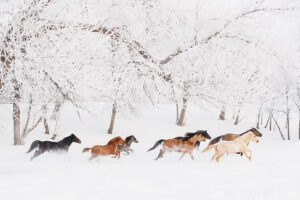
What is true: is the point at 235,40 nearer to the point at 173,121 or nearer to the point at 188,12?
the point at 188,12

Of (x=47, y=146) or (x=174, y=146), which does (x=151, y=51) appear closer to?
(x=174, y=146)

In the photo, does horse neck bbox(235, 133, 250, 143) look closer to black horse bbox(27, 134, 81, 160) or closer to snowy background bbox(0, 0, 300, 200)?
snowy background bbox(0, 0, 300, 200)

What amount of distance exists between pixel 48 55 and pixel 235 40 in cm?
455

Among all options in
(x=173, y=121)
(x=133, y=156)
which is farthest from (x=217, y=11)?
(x=173, y=121)

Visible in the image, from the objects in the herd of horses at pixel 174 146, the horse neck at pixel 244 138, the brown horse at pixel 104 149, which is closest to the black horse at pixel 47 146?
the herd of horses at pixel 174 146

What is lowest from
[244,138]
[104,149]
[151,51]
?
[104,149]

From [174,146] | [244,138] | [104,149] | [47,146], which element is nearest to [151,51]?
[174,146]

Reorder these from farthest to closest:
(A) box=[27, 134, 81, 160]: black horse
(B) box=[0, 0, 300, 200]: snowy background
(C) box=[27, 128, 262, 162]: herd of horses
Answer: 1. (A) box=[27, 134, 81, 160]: black horse
2. (C) box=[27, 128, 262, 162]: herd of horses
3. (B) box=[0, 0, 300, 200]: snowy background

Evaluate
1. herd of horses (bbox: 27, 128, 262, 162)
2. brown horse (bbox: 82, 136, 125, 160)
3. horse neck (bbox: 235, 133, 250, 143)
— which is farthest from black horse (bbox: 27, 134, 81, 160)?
horse neck (bbox: 235, 133, 250, 143)

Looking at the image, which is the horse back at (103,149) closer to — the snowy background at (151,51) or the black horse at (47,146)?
the snowy background at (151,51)

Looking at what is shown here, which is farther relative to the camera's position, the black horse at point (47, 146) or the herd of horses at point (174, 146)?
the black horse at point (47, 146)

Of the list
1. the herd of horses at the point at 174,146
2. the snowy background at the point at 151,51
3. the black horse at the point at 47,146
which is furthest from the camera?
the black horse at the point at 47,146

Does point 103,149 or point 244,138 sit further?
point 103,149

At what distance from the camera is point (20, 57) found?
6.26 metres
